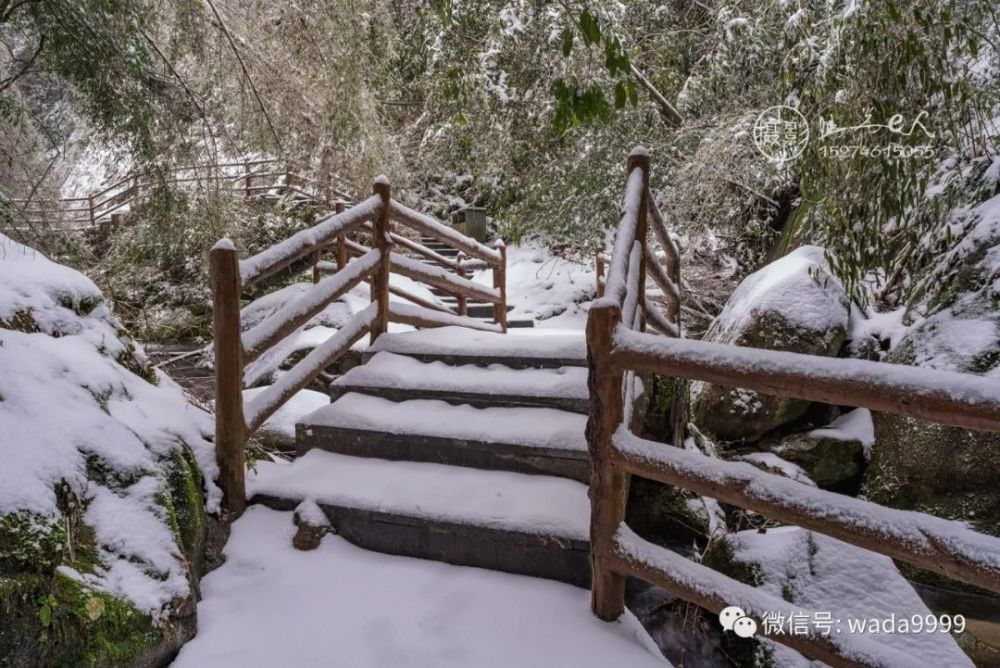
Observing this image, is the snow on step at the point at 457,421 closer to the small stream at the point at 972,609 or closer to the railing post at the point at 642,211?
the railing post at the point at 642,211

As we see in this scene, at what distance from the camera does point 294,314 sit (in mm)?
3049

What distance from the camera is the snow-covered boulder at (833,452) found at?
5223 millimetres

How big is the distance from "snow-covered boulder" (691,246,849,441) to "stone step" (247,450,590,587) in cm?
353

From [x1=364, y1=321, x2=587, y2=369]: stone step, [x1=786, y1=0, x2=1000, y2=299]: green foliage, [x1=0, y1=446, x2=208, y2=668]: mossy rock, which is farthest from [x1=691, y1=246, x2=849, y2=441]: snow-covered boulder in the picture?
[x1=0, y1=446, x2=208, y2=668]: mossy rock

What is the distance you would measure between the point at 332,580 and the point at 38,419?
1214mm

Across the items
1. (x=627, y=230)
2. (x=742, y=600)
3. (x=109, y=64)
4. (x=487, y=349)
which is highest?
(x=109, y=64)

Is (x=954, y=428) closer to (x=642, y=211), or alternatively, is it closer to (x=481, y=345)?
(x=642, y=211)

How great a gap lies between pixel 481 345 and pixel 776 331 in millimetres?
3117

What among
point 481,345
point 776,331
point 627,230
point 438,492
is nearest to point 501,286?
point 776,331

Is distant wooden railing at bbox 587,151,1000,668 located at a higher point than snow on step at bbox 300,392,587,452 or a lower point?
higher

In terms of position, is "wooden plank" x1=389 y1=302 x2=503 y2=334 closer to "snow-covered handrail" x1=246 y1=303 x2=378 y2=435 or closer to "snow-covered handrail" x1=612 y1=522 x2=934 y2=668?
"snow-covered handrail" x1=246 y1=303 x2=378 y2=435

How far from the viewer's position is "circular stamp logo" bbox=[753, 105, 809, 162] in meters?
4.98

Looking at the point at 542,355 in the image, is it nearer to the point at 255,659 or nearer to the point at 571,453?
the point at 571,453

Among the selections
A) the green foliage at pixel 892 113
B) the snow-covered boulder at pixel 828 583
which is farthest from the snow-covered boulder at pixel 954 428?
the snow-covered boulder at pixel 828 583
